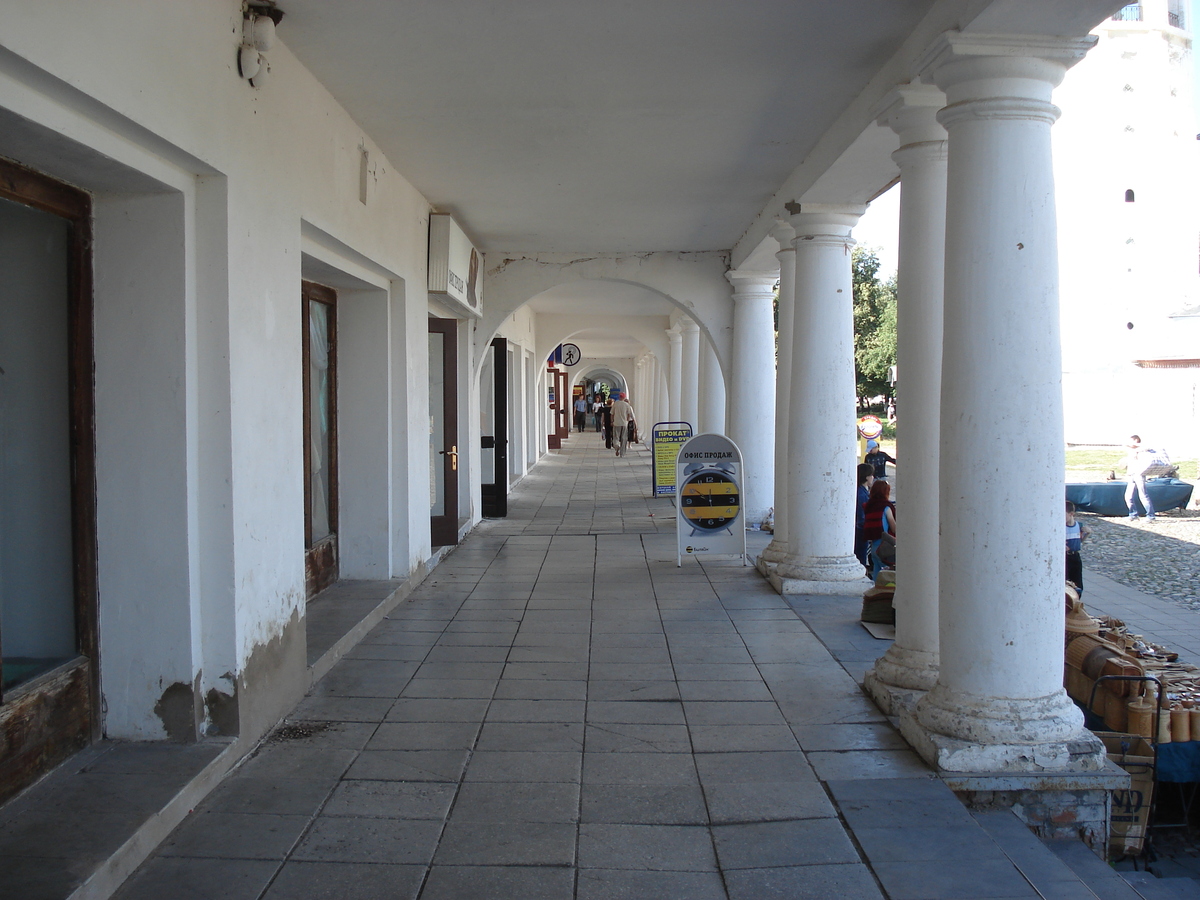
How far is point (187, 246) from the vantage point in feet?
11.4

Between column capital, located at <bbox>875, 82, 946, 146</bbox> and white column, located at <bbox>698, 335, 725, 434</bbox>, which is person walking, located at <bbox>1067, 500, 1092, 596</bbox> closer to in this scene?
column capital, located at <bbox>875, 82, 946, 146</bbox>

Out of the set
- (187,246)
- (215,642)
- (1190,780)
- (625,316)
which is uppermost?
(625,316)

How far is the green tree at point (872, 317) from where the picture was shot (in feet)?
85.3

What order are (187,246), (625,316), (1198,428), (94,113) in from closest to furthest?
(94,113)
(187,246)
(625,316)
(1198,428)

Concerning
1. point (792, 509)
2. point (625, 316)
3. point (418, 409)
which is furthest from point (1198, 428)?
point (418, 409)

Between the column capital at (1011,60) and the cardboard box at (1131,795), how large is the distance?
2.55 meters

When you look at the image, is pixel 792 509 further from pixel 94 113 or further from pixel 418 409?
pixel 94 113

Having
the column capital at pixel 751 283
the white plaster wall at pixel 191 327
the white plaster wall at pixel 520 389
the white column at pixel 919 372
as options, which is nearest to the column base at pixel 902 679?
the white column at pixel 919 372

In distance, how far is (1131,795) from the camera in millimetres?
3771

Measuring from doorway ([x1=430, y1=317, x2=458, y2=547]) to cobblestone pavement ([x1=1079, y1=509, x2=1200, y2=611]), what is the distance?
6146mm

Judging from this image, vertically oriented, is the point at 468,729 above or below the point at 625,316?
below

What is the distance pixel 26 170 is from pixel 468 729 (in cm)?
269

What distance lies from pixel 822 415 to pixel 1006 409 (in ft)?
10.6

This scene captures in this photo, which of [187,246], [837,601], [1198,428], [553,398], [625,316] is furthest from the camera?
[553,398]
